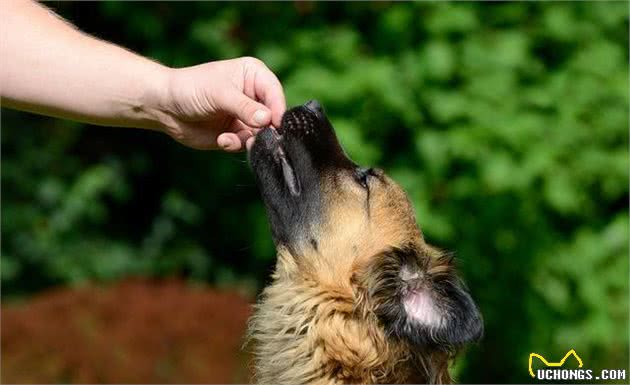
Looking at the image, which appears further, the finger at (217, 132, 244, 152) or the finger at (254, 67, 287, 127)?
the finger at (217, 132, 244, 152)

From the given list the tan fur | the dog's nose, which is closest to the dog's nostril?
the dog's nose

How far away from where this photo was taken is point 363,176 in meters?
5.18

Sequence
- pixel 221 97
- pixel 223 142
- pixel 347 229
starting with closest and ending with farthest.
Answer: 1. pixel 221 97
2. pixel 223 142
3. pixel 347 229

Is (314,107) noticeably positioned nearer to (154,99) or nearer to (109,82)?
(154,99)

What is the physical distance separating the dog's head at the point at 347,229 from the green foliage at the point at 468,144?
331cm

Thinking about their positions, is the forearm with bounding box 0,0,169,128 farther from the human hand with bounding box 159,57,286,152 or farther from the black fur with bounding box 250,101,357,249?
the black fur with bounding box 250,101,357,249

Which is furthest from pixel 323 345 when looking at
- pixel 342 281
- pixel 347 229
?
pixel 347 229

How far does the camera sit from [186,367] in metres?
7.93

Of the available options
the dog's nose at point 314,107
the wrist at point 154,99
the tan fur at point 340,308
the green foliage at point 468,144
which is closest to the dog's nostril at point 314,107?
the dog's nose at point 314,107

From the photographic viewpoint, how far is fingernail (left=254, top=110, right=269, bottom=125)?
456 cm

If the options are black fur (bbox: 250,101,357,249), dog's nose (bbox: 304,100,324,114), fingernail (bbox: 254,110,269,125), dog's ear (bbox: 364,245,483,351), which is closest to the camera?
dog's ear (bbox: 364,245,483,351)

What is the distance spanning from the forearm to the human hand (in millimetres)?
67

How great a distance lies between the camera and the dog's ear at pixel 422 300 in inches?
175

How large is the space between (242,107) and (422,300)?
1.04 metres
